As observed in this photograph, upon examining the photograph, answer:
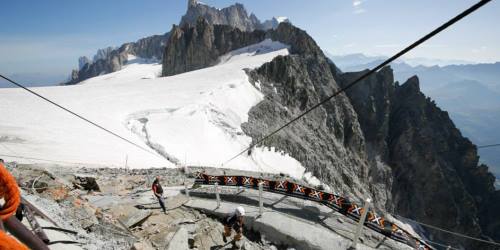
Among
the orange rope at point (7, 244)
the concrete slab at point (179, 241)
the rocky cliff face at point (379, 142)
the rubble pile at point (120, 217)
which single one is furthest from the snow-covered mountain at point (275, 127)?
the orange rope at point (7, 244)

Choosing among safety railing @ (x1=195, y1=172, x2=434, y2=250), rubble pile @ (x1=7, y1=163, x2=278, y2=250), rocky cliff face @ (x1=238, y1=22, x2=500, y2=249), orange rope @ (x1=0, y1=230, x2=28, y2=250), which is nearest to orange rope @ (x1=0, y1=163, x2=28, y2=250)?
rubble pile @ (x1=7, y1=163, x2=278, y2=250)

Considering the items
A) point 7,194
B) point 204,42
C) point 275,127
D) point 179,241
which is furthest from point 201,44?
point 7,194

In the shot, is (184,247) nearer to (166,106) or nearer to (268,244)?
(268,244)

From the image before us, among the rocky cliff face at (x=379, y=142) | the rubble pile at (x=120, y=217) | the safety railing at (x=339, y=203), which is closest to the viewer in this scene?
the rubble pile at (x=120, y=217)

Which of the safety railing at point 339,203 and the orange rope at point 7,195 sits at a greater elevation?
the orange rope at point 7,195

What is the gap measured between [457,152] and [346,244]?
10939 centimetres

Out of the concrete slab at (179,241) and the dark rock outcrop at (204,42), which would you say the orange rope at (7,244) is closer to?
the concrete slab at (179,241)

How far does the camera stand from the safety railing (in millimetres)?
9383

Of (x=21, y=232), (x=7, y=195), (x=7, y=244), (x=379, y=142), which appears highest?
(x=7, y=244)

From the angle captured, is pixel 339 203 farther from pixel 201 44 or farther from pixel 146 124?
pixel 201 44

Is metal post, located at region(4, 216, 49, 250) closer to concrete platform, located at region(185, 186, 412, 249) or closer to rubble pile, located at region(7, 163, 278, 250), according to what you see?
rubble pile, located at region(7, 163, 278, 250)

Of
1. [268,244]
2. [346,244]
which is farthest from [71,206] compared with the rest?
[346,244]

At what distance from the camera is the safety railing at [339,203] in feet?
30.8

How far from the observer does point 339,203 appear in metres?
11.4
